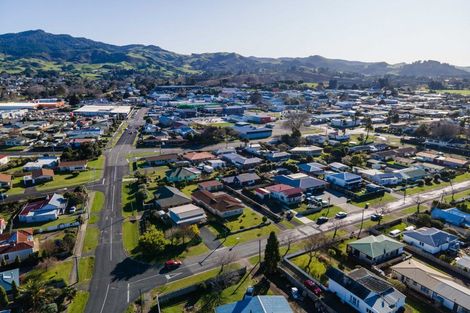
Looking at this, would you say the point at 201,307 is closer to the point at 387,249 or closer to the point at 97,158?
the point at 387,249

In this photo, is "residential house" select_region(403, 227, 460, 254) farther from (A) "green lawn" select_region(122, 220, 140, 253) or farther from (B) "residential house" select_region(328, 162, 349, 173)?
(A) "green lawn" select_region(122, 220, 140, 253)

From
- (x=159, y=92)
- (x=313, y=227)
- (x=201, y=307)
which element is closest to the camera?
(x=201, y=307)

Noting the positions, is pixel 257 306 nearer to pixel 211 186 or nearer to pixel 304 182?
pixel 211 186

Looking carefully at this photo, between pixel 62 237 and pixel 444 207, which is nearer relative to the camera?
pixel 62 237

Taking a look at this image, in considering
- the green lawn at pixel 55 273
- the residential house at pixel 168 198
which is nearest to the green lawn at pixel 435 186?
the residential house at pixel 168 198

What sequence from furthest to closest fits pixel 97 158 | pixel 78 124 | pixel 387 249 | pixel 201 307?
pixel 78 124
pixel 97 158
pixel 387 249
pixel 201 307

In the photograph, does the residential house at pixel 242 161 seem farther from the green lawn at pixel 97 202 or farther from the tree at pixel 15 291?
the tree at pixel 15 291

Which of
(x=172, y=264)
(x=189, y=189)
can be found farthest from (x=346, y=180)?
(x=172, y=264)

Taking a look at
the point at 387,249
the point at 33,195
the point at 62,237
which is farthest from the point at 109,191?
the point at 387,249
